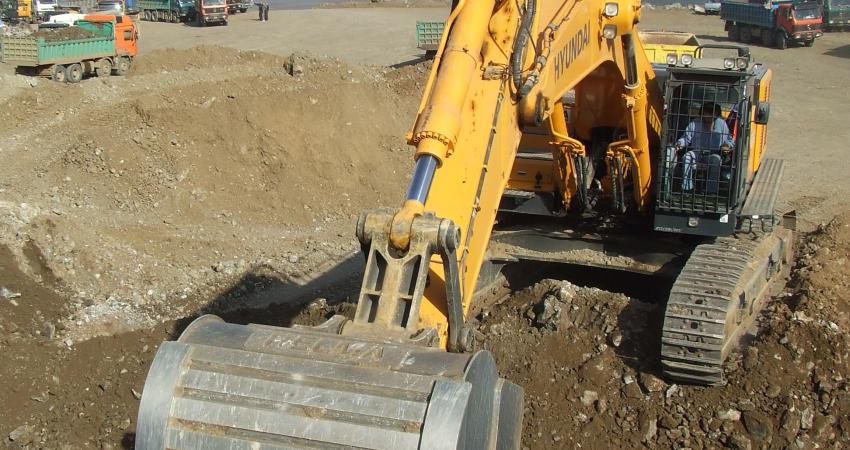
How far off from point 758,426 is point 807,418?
463 millimetres

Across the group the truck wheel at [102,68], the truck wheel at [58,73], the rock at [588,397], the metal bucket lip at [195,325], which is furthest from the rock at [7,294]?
the truck wheel at [102,68]

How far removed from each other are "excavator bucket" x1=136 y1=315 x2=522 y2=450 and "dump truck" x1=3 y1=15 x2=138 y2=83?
69.1 ft

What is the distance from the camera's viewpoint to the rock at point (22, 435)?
26.3ft

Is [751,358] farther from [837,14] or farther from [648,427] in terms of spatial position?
[837,14]

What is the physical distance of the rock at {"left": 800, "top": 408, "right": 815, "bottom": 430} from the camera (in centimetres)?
786

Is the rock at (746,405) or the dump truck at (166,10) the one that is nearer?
the rock at (746,405)

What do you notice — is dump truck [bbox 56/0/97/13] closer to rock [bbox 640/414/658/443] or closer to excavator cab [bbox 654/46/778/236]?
excavator cab [bbox 654/46/778/236]

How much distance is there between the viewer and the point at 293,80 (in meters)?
18.9

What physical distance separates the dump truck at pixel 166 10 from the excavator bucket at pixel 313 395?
42.0 metres

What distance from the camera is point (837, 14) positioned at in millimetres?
38000

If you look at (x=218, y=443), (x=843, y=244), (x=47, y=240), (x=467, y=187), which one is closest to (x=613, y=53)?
(x=467, y=187)

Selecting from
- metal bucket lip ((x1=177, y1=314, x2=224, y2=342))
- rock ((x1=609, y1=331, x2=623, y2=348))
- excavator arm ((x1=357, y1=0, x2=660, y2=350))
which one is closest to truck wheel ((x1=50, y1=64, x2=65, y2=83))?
rock ((x1=609, y1=331, x2=623, y2=348))

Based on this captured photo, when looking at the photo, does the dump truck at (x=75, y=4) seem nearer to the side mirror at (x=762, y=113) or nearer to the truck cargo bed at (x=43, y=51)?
the truck cargo bed at (x=43, y=51)

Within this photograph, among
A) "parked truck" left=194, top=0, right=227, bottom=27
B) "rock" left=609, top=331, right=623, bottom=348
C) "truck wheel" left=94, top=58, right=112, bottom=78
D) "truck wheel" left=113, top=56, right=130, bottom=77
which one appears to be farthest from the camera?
"parked truck" left=194, top=0, right=227, bottom=27
